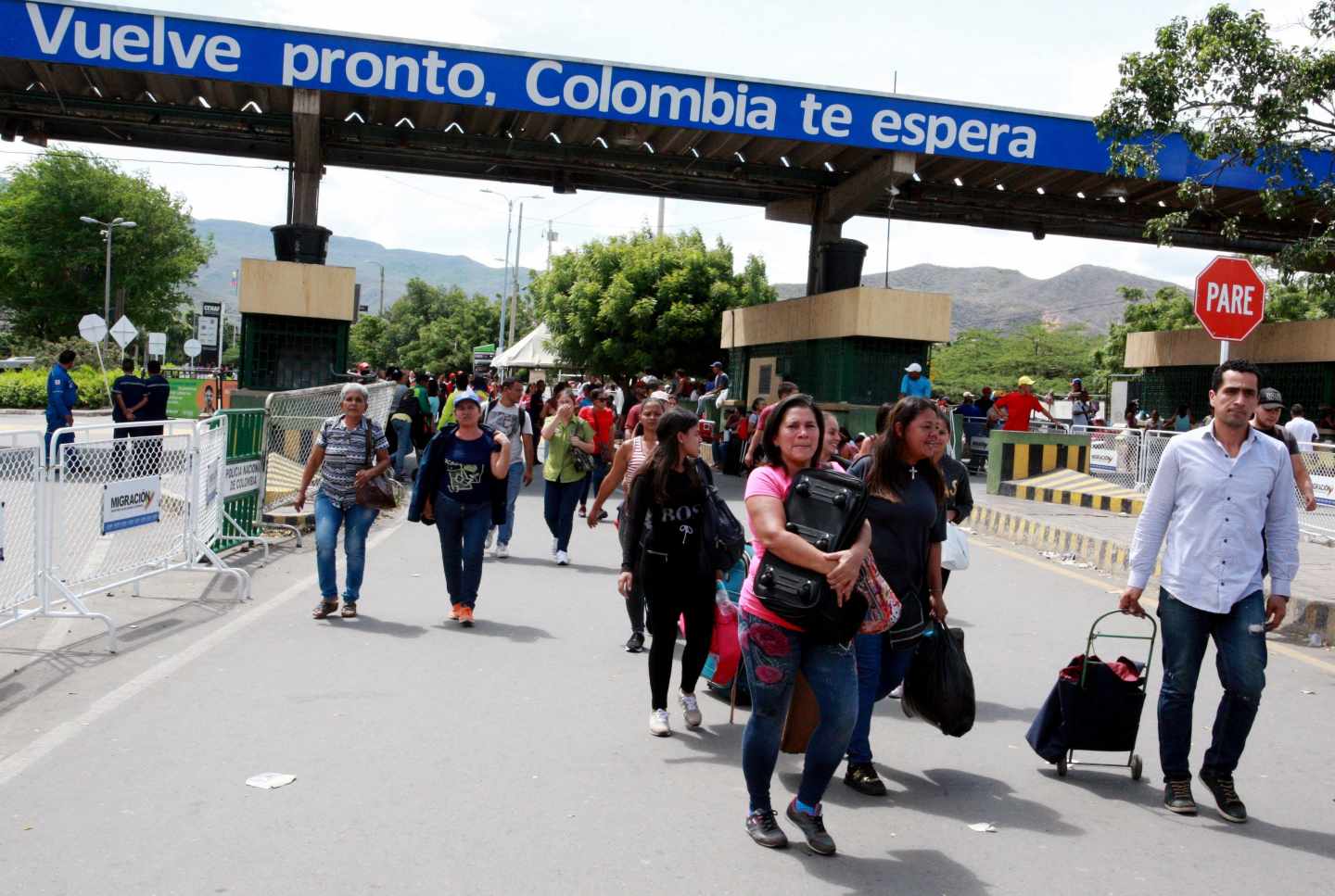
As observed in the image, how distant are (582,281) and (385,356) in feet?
226

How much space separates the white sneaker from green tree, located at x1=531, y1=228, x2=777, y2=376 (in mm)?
35094

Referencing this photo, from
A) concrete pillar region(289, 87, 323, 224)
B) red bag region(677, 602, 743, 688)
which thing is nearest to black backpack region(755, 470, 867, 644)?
red bag region(677, 602, 743, 688)

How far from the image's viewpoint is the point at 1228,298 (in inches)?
470

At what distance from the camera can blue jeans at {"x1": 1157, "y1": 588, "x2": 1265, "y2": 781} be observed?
4.96m

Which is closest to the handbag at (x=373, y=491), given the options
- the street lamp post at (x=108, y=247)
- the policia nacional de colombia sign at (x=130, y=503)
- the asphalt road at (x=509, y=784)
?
the asphalt road at (x=509, y=784)

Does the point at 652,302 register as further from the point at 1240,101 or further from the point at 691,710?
the point at 691,710

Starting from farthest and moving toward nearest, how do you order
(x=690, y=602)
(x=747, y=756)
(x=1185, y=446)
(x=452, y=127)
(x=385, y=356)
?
(x=385, y=356) < (x=452, y=127) < (x=690, y=602) < (x=1185, y=446) < (x=747, y=756)

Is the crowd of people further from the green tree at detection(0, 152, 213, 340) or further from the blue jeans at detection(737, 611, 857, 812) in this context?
the green tree at detection(0, 152, 213, 340)

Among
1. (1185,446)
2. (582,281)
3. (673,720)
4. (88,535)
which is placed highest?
(582,281)

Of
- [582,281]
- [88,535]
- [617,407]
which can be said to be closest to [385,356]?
[582,281]

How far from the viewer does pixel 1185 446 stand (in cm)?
516

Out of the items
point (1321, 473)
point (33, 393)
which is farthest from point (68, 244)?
point (1321, 473)

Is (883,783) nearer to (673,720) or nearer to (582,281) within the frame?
(673,720)

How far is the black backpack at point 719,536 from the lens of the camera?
6.10 m
